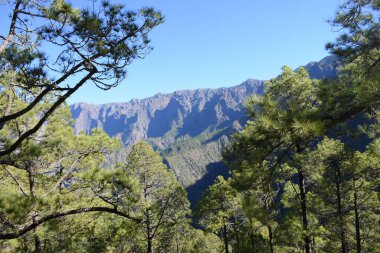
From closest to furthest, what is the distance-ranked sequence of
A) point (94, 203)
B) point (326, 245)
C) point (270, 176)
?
1. point (270, 176)
2. point (94, 203)
3. point (326, 245)

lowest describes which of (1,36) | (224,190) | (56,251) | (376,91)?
(56,251)

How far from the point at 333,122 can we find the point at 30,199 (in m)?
7.16

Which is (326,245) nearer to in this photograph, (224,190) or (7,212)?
(224,190)

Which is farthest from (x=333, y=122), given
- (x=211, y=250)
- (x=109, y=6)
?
(x=211, y=250)

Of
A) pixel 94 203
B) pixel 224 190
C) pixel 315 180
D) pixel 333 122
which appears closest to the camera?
pixel 333 122

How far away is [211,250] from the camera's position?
49.3 meters

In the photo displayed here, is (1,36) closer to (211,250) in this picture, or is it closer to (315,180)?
(315,180)

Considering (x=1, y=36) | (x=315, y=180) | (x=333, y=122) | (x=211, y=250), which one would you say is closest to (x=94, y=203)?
(x=1, y=36)

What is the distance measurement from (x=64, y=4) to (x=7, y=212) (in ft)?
16.3

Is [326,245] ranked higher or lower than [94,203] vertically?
lower

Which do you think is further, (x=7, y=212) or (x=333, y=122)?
(x=7, y=212)

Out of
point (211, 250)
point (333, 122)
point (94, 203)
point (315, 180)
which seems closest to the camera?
point (333, 122)

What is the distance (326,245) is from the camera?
74.6 feet

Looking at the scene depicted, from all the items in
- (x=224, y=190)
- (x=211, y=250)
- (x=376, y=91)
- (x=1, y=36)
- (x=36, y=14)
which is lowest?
(x=211, y=250)
